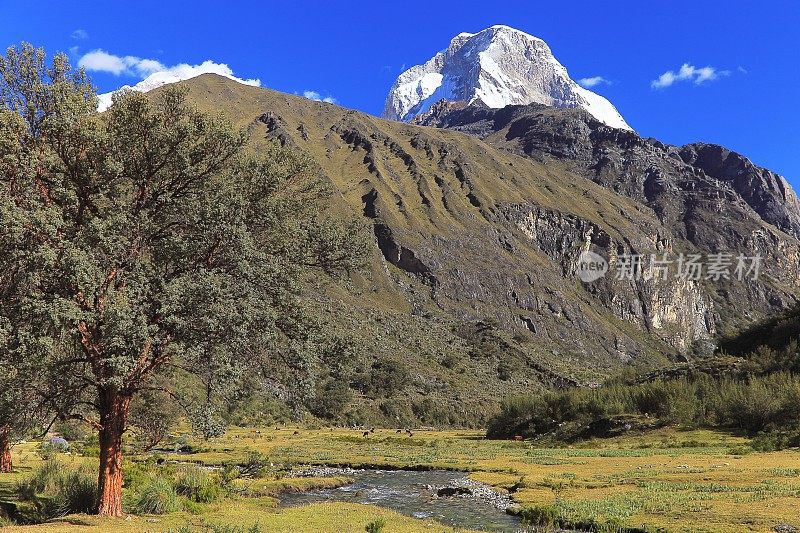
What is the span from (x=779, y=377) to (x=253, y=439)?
63.4m

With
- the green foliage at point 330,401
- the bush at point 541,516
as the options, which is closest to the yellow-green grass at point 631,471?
the bush at point 541,516

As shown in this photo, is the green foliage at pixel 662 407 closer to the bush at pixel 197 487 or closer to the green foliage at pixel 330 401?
the green foliage at pixel 330 401

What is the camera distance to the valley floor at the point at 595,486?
22.2m

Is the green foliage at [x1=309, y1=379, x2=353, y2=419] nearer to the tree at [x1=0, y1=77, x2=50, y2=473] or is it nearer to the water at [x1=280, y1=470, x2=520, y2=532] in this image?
the water at [x1=280, y1=470, x2=520, y2=532]

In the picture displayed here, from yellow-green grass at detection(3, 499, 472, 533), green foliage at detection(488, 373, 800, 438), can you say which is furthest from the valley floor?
green foliage at detection(488, 373, 800, 438)

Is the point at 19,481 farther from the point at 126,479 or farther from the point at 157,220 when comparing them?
the point at 157,220

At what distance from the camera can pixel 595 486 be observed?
111 ft

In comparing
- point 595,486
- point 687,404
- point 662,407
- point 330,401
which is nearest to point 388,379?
point 330,401

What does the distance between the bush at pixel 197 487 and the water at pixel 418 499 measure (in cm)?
409

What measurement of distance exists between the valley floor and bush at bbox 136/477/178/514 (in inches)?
46.0

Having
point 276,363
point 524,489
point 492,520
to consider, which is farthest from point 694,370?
point 276,363

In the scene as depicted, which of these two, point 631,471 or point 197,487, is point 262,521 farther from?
point 631,471

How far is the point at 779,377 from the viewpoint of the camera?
221 ft

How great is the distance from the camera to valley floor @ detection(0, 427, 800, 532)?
873 inches
